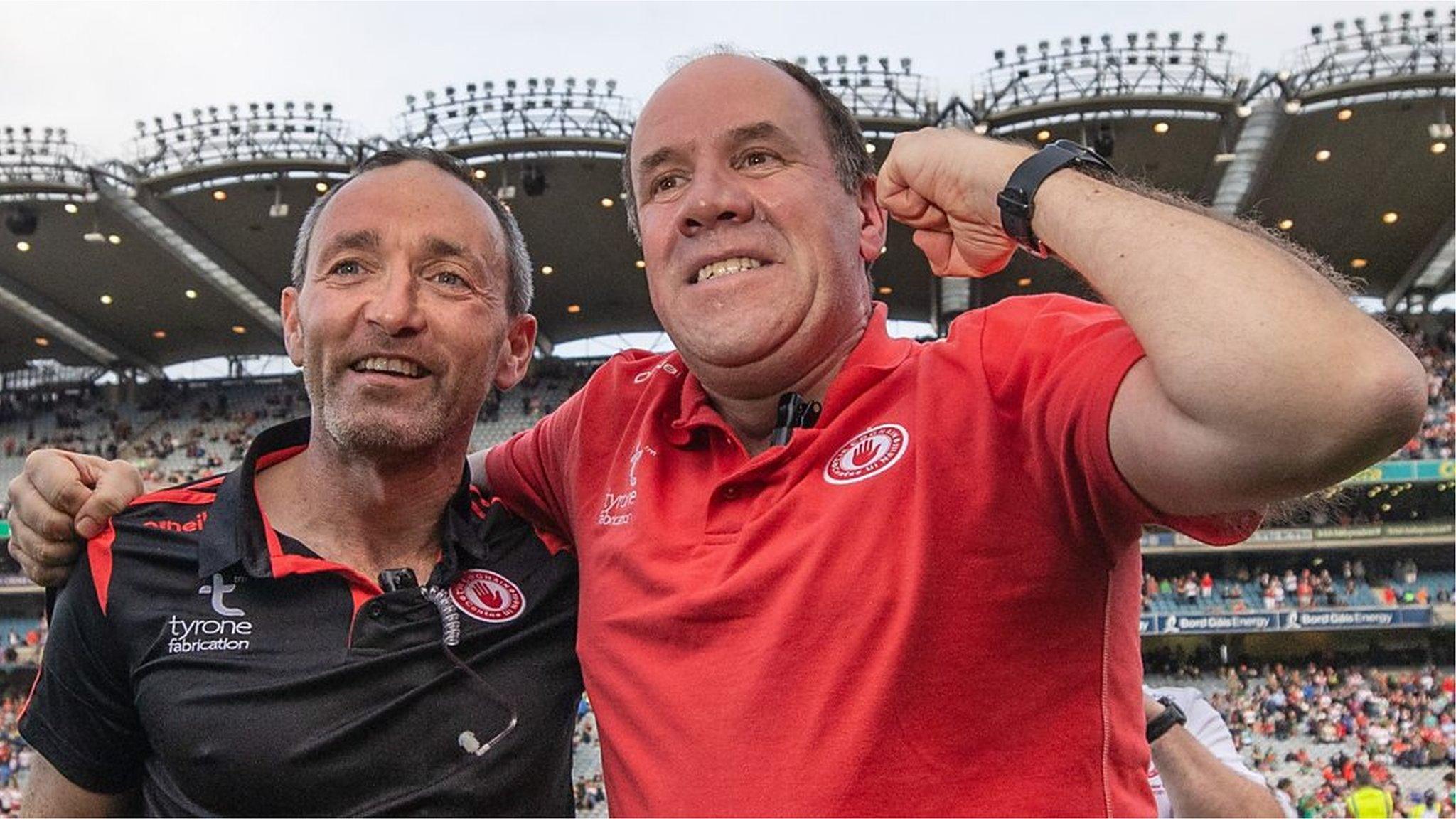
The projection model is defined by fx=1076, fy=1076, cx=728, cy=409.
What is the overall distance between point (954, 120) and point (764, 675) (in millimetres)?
21752

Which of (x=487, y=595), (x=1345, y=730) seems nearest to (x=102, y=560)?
(x=487, y=595)

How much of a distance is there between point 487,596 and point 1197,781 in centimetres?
207

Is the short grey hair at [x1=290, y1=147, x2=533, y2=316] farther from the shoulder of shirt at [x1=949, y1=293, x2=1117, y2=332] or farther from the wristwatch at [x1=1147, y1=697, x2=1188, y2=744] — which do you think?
the wristwatch at [x1=1147, y1=697, x2=1188, y2=744]

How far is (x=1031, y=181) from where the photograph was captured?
171 centimetres

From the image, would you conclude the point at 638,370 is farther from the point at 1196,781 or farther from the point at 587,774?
the point at 587,774

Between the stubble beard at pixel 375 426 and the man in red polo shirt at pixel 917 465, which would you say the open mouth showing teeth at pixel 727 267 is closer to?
the man in red polo shirt at pixel 917 465

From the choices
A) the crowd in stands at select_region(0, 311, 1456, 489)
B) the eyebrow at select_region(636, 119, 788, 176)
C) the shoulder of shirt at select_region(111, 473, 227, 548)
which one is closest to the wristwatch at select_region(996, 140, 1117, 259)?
the eyebrow at select_region(636, 119, 788, 176)

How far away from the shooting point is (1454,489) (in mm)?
26219

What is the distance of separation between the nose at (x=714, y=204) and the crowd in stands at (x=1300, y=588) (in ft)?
79.3

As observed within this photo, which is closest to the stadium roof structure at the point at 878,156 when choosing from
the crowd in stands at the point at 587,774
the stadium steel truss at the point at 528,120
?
the stadium steel truss at the point at 528,120

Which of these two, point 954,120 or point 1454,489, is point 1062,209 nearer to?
point 954,120

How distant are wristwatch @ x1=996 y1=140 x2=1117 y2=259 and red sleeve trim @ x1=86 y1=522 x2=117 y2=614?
188cm

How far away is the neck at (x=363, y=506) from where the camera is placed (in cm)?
238

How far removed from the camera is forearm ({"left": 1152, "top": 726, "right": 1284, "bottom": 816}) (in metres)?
3.04
